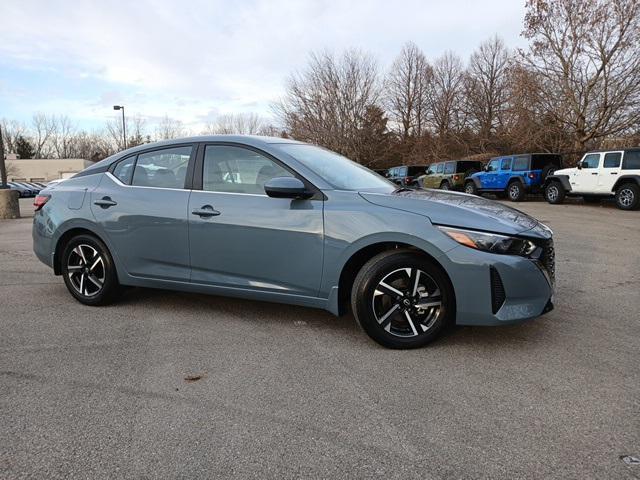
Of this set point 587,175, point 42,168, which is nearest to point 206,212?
point 587,175

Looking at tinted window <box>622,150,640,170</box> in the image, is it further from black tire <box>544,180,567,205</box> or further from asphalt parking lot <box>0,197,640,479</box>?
asphalt parking lot <box>0,197,640,479</box>

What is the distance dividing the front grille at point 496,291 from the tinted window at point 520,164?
17829 millimetres

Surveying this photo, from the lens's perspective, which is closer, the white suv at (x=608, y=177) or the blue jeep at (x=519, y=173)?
the white suv at (x=608, y=177)

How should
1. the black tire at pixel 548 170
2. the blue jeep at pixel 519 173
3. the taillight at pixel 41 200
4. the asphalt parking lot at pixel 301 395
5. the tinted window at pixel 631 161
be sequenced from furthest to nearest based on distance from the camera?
the blue jeep at pixel 519 173
the black tire at pixel 548 170
the tinted window at pixel 631 161
the taillight at pixel 41 200
the asphalt parking lot at pixel 301 395

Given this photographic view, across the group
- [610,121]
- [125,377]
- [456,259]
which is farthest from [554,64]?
[125,377]

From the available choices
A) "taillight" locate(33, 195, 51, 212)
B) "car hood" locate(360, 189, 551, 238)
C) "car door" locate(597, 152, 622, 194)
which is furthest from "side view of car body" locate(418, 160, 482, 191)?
"taillight" locate(33, 195, 51, 212)

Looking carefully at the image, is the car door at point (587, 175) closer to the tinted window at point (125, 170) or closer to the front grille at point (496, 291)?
the front grille at point (496, 291)

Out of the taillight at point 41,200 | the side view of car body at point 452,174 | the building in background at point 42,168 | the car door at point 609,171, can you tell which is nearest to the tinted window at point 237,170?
the taillight at point 41,200

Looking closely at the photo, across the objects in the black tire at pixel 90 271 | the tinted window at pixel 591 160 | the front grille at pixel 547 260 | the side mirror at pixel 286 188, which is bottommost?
the black tire at pixel 90 271

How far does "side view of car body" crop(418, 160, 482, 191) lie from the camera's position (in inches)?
926

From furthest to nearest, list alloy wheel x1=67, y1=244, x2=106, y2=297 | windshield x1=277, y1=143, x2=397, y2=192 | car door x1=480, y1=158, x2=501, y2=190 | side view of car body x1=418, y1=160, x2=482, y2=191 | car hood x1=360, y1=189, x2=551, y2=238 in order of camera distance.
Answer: side view of car body x1=418, y1=160, x2=482, y2=191 < car door x1=480, y1=158, x2=501, y2=190 < alloy wheel x1=67, y1=244, x2=106, y2=297 < windshield x1=277, y1=143, x2=397, y2=192 < car hood x1=360, y1=189, x2=551, y2=238

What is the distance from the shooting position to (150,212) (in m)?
4.27

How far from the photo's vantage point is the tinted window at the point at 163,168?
4.30 m

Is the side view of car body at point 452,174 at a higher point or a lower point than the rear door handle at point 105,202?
higher
